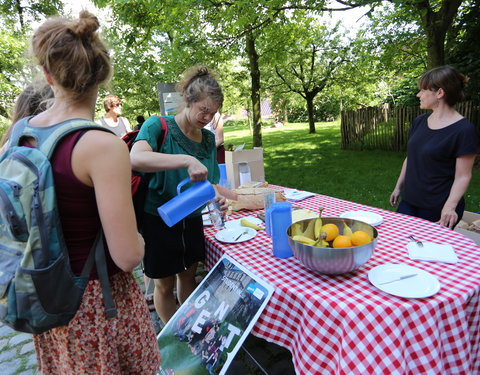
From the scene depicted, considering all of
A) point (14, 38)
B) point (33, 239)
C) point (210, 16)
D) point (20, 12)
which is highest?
point (20, 12)

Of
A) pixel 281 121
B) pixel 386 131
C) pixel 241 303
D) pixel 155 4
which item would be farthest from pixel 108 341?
pixel 281 121

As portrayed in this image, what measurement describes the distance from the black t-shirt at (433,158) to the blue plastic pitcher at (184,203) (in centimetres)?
163

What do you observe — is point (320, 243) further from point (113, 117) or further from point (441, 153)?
point (113, 117)

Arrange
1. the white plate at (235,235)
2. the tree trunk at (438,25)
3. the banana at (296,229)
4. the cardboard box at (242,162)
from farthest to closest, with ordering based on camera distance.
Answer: the tree trunk at (438,25) < the cardboard box at (242,162) < the white plate at (235,235) < the banana at (296,229)

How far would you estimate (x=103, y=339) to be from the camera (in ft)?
3.23

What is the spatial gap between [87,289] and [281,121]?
27455 millimetres

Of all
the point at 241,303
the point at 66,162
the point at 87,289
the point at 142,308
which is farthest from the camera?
the point at 241,303

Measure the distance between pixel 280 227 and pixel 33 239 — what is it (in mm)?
1021

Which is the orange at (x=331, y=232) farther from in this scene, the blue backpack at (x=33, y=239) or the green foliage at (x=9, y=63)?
the green foliage at (x=9, y=63)

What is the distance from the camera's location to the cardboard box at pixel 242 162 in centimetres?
282

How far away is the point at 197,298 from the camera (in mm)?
1676

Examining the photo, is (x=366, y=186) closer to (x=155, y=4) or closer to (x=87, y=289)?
(x=155, y=4)

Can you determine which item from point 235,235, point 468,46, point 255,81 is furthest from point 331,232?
point 255,81

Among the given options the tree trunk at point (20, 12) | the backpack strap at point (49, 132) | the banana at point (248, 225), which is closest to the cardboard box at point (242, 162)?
the banana at point (248, 225)
